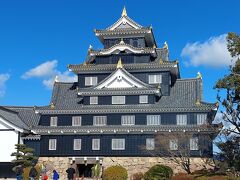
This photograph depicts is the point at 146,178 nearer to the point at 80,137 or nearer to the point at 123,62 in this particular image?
the point at 80,137

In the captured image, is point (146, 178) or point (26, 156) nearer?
point (146, 178)

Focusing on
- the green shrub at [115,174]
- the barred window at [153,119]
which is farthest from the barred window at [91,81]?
the green shrub at [115,174]

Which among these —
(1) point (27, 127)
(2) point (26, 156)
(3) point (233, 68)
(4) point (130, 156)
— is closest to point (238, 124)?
(3) point (233, 68)

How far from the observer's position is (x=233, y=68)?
3772 centimetres

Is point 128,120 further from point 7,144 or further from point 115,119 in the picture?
point 7,144

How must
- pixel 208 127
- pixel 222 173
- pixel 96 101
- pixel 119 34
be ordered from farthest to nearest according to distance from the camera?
1. pixel 119 34
2. pixel 96 101
3. pixel 208 127
4. pixel 222 173

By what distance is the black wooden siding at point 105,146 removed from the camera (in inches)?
1793

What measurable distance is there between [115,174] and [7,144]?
578 inches

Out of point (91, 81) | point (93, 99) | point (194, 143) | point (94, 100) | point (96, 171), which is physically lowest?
point (96, 171)

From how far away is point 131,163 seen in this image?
46.8 metres

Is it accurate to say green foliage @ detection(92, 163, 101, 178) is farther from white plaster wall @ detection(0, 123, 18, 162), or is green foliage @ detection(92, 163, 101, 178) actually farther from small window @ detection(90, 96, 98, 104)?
white plaster wall @ detection(0, 123, 18, 162)

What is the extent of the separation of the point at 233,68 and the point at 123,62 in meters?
18.6

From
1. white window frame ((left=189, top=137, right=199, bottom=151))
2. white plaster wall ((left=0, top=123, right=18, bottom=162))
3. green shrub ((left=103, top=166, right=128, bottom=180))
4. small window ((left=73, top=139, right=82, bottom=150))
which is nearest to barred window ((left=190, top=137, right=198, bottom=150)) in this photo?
white window frame ((left=189, top=137, right=199, bottom=151))

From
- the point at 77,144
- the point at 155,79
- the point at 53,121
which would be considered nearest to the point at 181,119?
the point at 155,79
